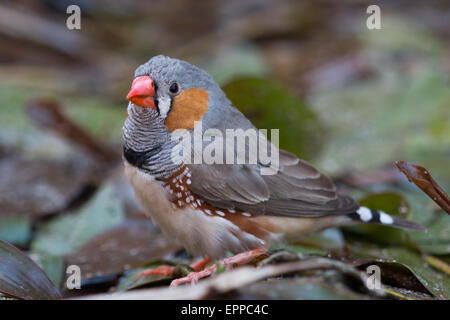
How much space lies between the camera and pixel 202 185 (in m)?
2.42

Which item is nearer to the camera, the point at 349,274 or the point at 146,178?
the point at 349,274

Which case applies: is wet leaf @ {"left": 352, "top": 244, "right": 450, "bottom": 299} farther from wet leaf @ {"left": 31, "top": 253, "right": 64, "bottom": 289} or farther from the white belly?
wet leaf @ {"left": 31, "top": 253, "right": 64, "bottom": 289}

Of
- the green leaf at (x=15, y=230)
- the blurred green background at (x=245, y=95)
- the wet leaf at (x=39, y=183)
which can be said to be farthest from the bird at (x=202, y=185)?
the wet leaf at (x=39, y=183)

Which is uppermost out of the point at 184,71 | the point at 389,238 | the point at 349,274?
the point at 184,71

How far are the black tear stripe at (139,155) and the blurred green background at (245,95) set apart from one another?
491 mm

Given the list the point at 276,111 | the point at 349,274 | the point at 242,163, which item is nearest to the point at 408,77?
the point at 276,111

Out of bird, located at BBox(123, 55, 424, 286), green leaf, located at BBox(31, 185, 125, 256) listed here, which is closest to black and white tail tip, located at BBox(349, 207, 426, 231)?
bird, located at BBox(123, 55, 424, 286)

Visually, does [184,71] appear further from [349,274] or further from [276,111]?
[349,274]

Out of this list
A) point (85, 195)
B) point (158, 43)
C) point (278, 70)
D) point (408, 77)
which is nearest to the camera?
point (85, 195)

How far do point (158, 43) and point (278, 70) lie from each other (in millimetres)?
1462

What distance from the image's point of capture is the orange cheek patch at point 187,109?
2.47 metres

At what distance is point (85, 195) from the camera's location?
347 centimetres

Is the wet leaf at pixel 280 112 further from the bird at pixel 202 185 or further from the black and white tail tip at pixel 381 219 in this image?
the black and white tail tip at pixel 381 219

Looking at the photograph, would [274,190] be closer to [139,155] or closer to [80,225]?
[139,155]
